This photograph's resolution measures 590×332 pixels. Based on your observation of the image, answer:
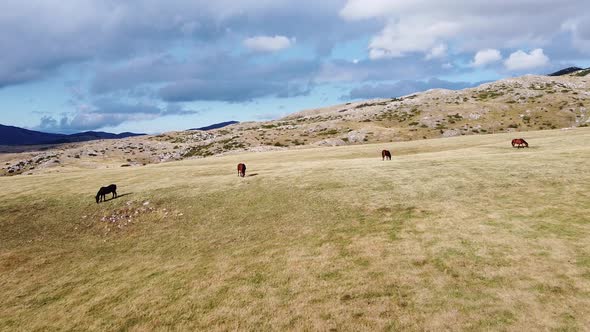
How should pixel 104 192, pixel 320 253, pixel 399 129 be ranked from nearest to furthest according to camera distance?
pixel 320 253 < pixel 104 192 < pixel 399 129

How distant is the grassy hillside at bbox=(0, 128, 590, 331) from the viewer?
1346 cm

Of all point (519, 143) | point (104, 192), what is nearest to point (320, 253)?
point (104, 192)

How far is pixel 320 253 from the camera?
18750mm

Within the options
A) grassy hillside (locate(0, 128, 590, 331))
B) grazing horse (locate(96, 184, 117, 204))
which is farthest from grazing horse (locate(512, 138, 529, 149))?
grazing horse (locate(96, 184, 117, 204))

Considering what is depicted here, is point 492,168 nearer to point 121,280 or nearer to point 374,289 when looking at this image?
point 374,289

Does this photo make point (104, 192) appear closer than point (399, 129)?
Yes

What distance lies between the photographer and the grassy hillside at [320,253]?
44.2 feet

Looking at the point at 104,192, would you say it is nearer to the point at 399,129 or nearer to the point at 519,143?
the point at 519,143

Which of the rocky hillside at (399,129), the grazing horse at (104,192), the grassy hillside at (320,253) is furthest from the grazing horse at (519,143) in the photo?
the rocky hillside at (399,129)

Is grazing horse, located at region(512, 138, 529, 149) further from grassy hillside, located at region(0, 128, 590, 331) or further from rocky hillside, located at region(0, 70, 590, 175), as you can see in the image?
rocky hillside, located at region(0, 70, 590, 175)

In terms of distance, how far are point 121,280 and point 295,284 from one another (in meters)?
9.09

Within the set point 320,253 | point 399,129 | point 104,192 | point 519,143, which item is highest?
point 399,129

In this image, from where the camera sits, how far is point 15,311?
55.2ft

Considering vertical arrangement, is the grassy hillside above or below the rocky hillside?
below
